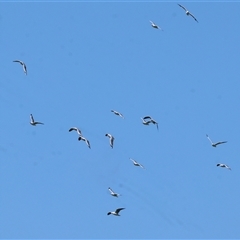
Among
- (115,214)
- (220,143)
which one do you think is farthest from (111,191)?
(220,143)

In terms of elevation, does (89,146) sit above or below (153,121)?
below

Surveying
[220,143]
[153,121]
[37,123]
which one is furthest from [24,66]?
[220,143]

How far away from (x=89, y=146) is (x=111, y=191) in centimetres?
916

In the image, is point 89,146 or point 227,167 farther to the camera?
point 227,167

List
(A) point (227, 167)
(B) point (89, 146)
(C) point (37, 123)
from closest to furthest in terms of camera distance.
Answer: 1. (B) point (89, 146)
2. (C) point (37, 123)
3. (A) point (227, 167)

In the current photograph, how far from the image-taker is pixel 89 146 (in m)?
130

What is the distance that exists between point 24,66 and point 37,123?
637cm

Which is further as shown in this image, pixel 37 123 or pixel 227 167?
pixel 227 167

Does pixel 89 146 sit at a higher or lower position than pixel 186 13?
lower

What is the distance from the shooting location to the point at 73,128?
138 m

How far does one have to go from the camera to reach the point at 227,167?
5817 inches

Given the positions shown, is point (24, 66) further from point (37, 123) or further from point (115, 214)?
point (115, 214)

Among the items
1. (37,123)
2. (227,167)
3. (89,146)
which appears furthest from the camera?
(227,167)

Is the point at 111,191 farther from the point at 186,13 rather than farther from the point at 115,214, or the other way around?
the point at 186,13
